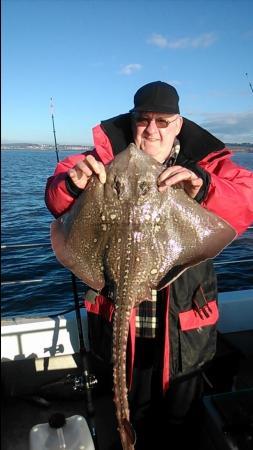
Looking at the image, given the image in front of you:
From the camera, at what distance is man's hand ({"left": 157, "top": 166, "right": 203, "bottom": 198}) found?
2.17 meters

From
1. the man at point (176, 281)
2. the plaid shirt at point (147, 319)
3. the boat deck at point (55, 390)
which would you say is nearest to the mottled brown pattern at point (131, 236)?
the man at point (176, 281)

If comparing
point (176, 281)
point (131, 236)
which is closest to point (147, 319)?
point (176, 281)

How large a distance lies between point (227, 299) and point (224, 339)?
0.51 meters

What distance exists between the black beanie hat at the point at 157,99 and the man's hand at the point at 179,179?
660mm

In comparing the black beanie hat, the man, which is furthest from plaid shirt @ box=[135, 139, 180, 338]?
the black beanie hat

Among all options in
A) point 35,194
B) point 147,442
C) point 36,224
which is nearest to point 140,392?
point 147,442

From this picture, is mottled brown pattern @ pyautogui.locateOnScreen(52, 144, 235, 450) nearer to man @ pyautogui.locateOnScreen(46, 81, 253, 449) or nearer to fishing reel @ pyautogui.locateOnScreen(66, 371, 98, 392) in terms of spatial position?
man @ pyautogui.locateOnScreen(46, 81, 253, 449)

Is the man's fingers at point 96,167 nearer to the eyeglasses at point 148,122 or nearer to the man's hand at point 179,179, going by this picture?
the man's hand at point 179,179

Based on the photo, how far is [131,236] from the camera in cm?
231

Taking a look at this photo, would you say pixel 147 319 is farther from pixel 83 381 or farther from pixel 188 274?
pixel 83 381

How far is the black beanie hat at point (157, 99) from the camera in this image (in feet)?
8.77

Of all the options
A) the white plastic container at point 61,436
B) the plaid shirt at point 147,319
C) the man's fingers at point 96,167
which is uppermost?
the man's fingers at point 96,167

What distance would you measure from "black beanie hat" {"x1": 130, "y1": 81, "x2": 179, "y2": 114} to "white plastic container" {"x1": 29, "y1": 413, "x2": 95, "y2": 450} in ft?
7.97

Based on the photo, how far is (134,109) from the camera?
2.79 meters
